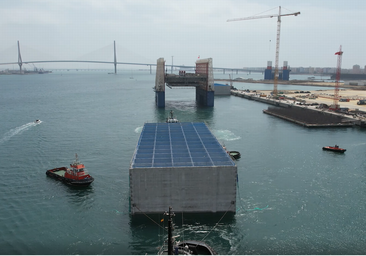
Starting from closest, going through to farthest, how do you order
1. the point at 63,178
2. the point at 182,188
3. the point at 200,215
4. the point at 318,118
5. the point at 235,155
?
the point at 182,188 → the point at 200,215 → the point at 63,178 → the point at 235,155 → the point at 318,118

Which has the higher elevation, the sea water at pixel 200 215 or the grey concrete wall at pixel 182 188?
the grey concrete wall at pixel 182 188

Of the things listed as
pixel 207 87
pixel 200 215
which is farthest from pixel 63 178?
pixel 207 87

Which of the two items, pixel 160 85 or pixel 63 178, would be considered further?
pixel 160 85

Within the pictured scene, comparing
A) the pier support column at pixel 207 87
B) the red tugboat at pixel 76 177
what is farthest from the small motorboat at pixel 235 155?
the pier support column at pixel 207 87

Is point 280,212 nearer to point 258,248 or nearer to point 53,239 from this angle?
point 258,248

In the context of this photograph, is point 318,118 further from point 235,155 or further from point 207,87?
point 235,155

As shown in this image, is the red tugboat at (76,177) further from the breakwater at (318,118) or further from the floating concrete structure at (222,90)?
the floating concrete structure at (222,90)

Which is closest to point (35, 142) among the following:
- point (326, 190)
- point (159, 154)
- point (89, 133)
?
point (89, 133)
